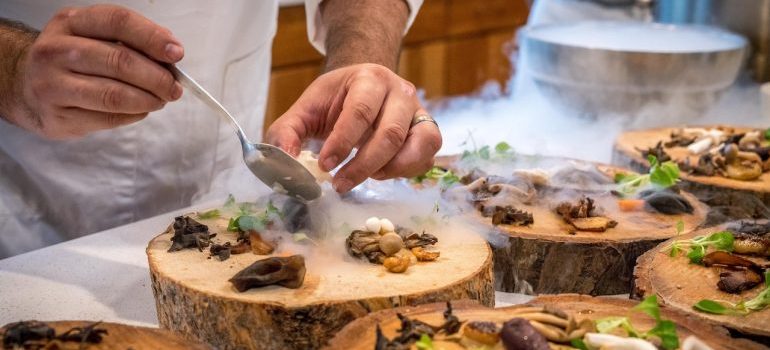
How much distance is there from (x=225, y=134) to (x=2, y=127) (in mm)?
602

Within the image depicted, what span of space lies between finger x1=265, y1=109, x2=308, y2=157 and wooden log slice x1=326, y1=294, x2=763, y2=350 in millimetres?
558

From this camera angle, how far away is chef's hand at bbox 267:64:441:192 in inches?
73.8

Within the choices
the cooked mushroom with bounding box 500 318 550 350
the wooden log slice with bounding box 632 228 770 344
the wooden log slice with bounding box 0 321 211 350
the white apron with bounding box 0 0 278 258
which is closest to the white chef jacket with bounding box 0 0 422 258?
the white apron with bounding box 0 0 278 258

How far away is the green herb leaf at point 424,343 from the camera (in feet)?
4.43

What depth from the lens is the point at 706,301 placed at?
1626 millimetres

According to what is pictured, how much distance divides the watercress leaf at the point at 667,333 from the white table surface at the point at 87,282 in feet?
2.02

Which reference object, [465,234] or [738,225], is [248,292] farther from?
[738,225]

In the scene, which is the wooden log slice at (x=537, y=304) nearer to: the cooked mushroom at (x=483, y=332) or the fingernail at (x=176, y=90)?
the cooked mushroom at (x=483, y=332)

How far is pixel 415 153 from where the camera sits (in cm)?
195

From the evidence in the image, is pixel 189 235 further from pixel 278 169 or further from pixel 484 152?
pixel 484 152

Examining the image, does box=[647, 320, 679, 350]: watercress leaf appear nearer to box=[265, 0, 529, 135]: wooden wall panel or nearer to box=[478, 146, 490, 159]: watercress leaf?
box=[478, 146, 490, 159]: watercress leaf

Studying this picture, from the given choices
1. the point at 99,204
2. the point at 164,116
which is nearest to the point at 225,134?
the point at 164,116

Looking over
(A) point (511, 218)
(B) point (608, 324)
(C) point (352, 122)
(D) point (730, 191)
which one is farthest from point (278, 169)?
(D) point (730, 191)

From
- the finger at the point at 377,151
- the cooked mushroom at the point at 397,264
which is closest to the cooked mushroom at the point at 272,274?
the cooked mushroom at the point at 397,264
